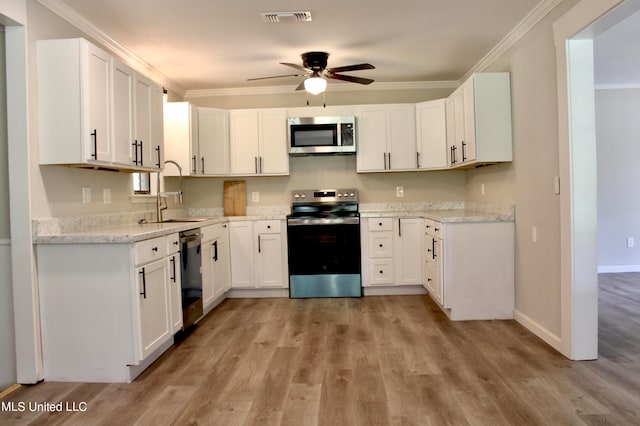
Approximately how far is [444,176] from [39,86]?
165 inches

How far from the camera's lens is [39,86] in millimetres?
2666

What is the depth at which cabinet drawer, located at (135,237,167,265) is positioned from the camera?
2602 mm

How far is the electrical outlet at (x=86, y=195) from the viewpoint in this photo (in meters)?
3.12

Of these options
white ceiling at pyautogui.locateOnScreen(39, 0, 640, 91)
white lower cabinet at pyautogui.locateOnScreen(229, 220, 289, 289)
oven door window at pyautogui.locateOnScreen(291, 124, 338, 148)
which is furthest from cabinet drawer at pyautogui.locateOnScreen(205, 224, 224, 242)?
white ceiling at pyautogui.locateOnScreen(39, 0, 640, 91)

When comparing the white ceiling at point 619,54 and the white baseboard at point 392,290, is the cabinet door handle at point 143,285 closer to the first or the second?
the white baseboard at point 392,290

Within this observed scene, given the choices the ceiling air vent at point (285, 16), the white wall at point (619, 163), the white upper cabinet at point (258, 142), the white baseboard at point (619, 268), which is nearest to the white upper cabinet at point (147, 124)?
the ceiling air vent at point (285, 16)

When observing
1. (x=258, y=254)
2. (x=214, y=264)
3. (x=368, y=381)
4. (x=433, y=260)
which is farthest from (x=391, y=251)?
(x=368, y=381)

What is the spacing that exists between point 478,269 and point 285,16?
8.64ft

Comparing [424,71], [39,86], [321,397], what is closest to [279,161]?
[424,71]

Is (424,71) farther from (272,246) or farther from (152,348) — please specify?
(152,348)

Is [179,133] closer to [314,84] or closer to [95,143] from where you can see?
[314,84]

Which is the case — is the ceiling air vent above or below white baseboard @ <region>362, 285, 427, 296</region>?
above

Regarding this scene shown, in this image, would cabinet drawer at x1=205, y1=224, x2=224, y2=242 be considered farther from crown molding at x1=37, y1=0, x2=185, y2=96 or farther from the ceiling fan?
crown molding at x1=37, y1=0, x2=185, y2=96

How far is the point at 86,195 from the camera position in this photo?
3.16 m
